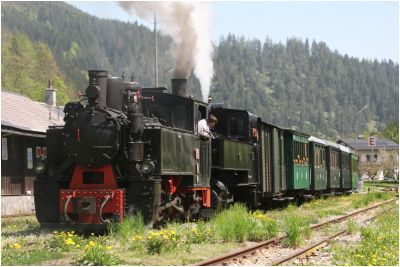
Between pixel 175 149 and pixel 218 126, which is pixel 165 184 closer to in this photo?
pixel 175 149

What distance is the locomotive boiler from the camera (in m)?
13.0

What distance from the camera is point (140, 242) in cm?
1118

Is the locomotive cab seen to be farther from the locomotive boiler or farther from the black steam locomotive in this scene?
the locomotive boiler

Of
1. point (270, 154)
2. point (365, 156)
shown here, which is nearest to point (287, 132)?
point (270, 154)

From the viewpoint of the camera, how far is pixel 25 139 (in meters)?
25.5

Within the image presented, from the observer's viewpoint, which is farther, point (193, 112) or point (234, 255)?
point (193, 112)

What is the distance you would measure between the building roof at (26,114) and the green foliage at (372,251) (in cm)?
1378

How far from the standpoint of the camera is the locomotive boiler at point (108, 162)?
1304 centimetres

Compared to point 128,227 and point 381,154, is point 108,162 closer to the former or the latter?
point 128,227

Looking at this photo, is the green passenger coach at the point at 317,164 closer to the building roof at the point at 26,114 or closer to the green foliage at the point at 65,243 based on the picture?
the building roof at the point at 26,114

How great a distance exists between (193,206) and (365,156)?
11401cm

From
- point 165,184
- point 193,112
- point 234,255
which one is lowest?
point 234,255

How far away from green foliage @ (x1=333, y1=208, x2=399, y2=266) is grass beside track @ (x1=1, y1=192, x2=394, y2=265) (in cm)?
122

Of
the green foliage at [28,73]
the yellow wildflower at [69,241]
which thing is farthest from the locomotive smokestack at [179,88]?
the green foliage at [28,73]
